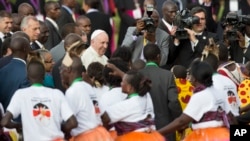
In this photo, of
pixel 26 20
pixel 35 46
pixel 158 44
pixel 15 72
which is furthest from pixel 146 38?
pixel 15 72

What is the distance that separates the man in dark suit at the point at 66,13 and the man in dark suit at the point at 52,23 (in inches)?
6.9

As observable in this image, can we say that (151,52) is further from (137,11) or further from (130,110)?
(137,11)

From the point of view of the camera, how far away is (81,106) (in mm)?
14867

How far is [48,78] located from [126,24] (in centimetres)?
734

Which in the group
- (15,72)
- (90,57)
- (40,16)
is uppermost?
(15,72)

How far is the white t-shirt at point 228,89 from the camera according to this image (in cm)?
1583

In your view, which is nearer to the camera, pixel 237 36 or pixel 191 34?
pixel 191 34

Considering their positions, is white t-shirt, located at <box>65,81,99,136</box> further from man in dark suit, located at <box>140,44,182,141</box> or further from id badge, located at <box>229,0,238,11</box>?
id badge, located at <box>229,0,238,11</box>

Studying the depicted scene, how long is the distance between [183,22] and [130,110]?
427 centimetres

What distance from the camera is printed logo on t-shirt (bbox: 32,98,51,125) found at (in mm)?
14617

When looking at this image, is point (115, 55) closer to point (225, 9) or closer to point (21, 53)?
point (21, 53)

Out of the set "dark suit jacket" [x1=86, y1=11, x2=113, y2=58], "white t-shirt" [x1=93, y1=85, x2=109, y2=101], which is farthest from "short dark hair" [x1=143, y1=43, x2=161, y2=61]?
"dark suit jacket" [x1=86, y1=11, x2=113, y2=58]

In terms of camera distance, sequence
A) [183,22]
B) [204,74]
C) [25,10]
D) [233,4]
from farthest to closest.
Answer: [233,4] < [25,10] < [183,22] < [204,74]

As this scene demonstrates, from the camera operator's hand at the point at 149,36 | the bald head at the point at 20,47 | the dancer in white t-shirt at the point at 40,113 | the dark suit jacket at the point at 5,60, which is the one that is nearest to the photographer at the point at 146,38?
the camera operator's hand at the point at 149,36
